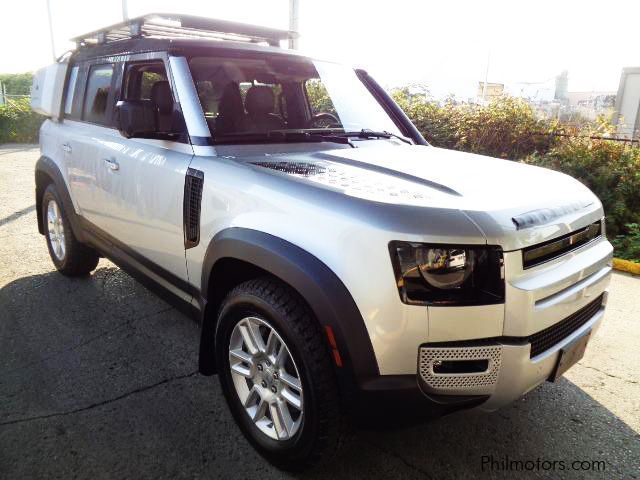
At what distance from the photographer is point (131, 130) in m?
2.72

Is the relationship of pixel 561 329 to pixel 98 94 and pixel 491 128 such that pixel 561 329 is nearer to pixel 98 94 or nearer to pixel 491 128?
pixel 98 94

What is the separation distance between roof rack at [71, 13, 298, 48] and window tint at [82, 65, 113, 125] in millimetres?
249

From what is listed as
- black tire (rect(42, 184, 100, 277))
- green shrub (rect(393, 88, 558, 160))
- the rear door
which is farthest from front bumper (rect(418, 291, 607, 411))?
green shrub (rect(393, 88, 558, 160))

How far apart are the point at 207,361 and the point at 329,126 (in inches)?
65.8

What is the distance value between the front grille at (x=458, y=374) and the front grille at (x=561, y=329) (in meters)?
0.20

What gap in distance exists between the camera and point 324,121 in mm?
3449

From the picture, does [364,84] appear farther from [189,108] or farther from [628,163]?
[628,163]

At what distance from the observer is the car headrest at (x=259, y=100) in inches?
130

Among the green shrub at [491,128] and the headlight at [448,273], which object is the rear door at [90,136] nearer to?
the headlight at [448,273]

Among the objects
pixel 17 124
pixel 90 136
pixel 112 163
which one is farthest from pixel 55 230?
pixel 17 124

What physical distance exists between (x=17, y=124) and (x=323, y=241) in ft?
63.5

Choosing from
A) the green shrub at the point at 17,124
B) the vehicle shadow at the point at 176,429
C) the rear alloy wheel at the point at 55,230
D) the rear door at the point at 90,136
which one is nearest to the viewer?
the vehicle shadow at the point at 176,429

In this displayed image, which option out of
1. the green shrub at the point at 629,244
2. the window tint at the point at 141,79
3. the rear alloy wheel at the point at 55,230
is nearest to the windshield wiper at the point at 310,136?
the window tint at the point at 141,79

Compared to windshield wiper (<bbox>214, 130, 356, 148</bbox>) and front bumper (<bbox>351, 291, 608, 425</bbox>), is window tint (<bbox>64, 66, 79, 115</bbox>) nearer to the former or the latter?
windshield wiper (<bbox>214, 130, 356, 148</bbox>)
